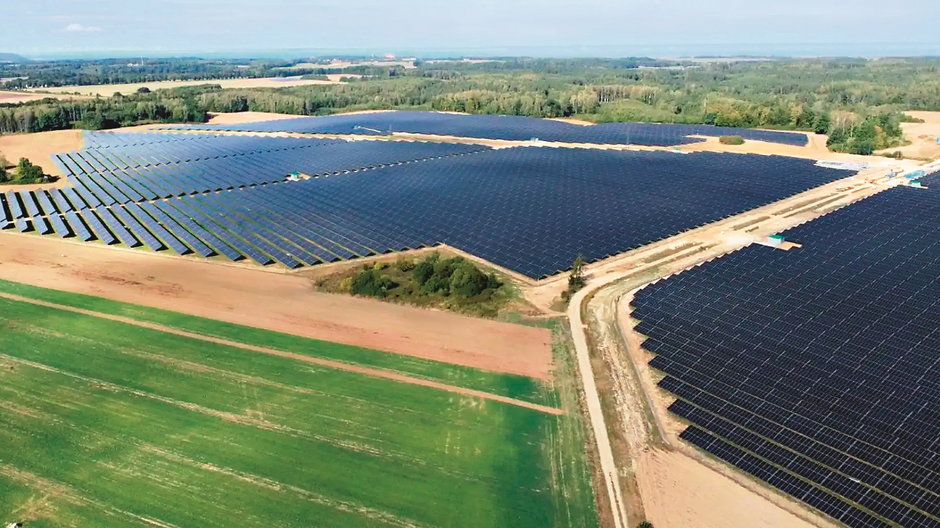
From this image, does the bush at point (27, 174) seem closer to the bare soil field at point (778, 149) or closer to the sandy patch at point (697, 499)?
the sandy patch at point (697, 499)

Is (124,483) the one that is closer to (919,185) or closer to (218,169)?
(218,169)

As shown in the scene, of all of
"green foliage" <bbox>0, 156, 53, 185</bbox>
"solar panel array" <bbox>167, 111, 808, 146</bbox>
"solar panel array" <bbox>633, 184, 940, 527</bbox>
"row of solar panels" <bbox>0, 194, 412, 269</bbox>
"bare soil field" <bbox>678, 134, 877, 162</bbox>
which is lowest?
"solar panel array" <bbox>633, 184, 940, 527</bbox>

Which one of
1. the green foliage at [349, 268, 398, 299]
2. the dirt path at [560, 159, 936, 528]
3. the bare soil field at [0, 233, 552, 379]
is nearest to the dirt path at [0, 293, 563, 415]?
the bare soil field at [0, 233, 552, 379]

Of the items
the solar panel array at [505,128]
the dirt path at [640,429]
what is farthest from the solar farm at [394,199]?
the solar panel array at [505,128]

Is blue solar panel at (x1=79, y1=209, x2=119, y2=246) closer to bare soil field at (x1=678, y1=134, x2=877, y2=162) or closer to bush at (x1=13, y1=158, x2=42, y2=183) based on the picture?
bush at (x1=13, y1=158, x2=42, y2=183)

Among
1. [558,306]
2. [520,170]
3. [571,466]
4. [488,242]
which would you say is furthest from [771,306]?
[520,170]

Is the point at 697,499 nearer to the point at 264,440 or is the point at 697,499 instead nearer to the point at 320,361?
the point at 264,440
